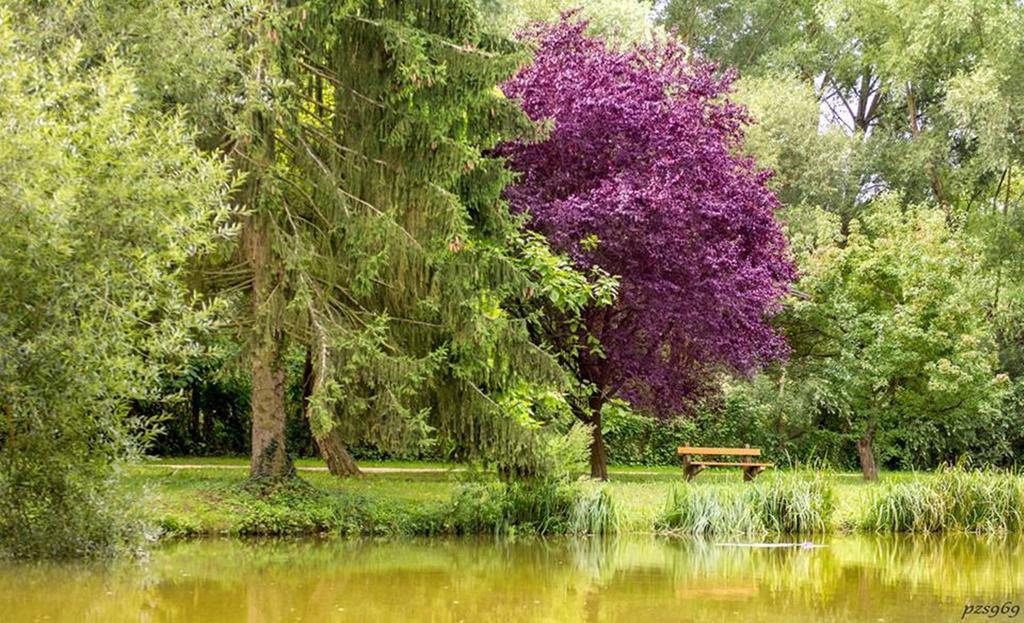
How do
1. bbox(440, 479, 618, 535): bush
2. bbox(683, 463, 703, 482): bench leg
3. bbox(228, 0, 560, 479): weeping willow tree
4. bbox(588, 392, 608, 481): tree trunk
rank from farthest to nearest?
bbox(683, 463, 703, 482): bench leg → bbox(588, 392, 608, 481): tree trunk → bbox(440, 479, 618, 535): bush → bbox(228, 0, 560, 479): weeping willow tree

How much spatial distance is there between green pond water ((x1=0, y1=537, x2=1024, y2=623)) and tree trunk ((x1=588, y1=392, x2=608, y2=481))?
18.0 feet

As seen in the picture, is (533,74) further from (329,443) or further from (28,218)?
(28,218)

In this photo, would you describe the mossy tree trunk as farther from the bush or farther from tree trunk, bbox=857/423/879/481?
tree trunk, bbox=857/423/879/481

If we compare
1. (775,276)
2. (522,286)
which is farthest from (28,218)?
(775,276)

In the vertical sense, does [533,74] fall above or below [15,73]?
above

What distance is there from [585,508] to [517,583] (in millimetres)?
4048

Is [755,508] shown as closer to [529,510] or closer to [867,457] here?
[529,510]

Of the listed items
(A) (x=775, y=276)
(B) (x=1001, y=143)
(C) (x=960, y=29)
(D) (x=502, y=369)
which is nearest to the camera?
(D) (x=502, y=369)

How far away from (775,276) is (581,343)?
3.48 m

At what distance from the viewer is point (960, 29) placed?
28.8 m

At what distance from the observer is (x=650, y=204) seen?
18172 millimetres

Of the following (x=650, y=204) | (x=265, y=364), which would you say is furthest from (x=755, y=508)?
(x=265, y=364)

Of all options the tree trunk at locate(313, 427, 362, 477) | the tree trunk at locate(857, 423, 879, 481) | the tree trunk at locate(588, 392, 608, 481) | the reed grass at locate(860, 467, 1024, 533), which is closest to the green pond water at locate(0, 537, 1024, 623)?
the reed grass at locate(860, 467, 1024, 533)

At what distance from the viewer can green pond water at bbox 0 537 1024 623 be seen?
32.0 ft
